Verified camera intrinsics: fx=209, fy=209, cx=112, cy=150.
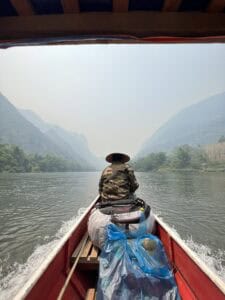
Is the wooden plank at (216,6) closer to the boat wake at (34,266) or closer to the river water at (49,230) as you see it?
the boat wake at (34,266)

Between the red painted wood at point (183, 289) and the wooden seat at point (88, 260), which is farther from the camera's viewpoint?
the wooden seat at point (88, 260)

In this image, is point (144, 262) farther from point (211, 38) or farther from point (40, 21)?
point (40, 21)

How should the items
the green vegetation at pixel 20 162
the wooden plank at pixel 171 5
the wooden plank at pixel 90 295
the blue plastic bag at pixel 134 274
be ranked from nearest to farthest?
the wooden plank at pixel 171 5 < the blue plastic bag at pixel 134 274 < the wooden plank at pixel 90 295 < the green vegetation at pixel 20 162

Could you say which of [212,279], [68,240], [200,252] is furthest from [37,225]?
[212,279]

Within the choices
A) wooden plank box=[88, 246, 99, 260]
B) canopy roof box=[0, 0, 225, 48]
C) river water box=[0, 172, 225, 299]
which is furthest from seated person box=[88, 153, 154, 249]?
river water box=[0, 172, 225, 299]

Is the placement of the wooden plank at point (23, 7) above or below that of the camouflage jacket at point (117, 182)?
above

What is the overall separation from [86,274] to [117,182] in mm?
1550

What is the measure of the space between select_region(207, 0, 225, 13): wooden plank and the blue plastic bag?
253 centimetres

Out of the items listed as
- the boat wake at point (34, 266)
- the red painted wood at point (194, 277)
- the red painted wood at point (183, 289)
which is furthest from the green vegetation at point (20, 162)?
the red painted wood at point (183, 289)

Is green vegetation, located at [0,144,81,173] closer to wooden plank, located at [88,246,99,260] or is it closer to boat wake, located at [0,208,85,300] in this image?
boat wake, located at [0,208,85,300]

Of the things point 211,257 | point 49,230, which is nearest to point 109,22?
point 211,257

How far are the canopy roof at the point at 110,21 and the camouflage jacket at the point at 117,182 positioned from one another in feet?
8.95

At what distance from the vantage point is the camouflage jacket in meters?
3.84

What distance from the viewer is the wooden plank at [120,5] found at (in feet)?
4.68
